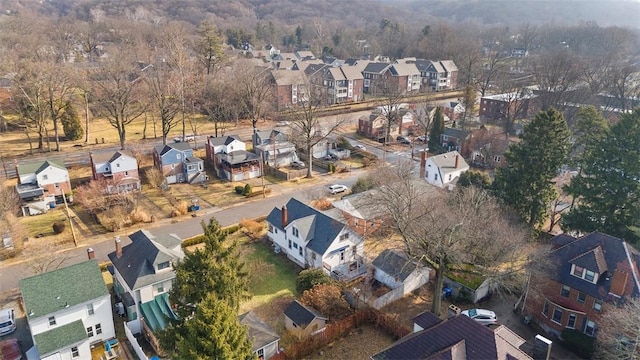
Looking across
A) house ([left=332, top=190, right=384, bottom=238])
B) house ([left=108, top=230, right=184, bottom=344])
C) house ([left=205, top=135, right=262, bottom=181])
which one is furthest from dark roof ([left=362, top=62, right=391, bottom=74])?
house ([left=108, top=230, right=184, bottom=344])

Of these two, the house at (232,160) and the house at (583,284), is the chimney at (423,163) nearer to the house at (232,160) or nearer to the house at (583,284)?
the house at (232,160)

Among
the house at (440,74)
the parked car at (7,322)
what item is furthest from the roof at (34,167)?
the house at (440,74)

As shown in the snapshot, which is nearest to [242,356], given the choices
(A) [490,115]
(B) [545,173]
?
(B) [545,173]

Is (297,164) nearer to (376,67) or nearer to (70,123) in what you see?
(70,123)

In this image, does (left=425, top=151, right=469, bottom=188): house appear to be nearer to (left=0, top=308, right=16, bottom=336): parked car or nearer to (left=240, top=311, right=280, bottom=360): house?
(left=240, top=311, right=280, bottom=360): house

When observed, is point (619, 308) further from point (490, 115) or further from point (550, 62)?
point (550, 62)
